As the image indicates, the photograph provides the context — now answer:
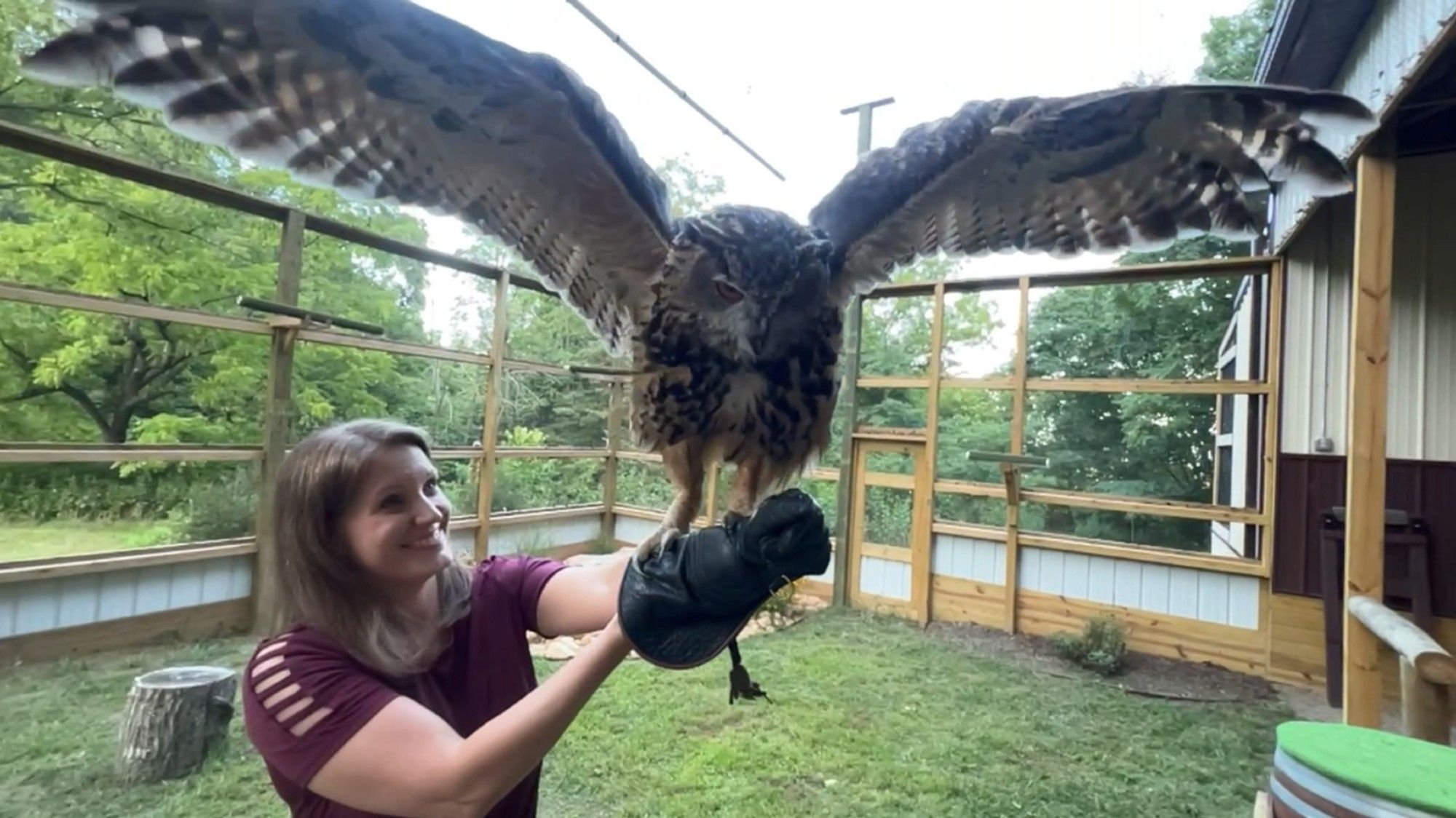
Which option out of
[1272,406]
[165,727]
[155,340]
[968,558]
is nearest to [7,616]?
[165,727]

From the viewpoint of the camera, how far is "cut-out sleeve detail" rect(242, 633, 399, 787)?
864mm

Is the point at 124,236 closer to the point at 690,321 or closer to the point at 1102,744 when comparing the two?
the point at 690,321

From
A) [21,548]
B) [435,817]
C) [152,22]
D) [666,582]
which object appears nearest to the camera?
[435,817]

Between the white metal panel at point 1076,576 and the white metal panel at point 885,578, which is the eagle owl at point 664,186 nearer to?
the white metal panel at point 1076,576

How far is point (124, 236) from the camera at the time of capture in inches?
154

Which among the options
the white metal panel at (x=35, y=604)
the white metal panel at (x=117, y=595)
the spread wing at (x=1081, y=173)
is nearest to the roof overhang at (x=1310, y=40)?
the spread wing at (x=1081, y=173)

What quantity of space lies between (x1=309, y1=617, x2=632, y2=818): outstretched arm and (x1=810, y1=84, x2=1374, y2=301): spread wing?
1.31 m

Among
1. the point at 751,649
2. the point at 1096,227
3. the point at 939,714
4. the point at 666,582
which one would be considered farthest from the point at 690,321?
the point at 751,649

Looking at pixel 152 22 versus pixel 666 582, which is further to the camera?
pixel 152 22

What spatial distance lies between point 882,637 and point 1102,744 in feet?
5.60

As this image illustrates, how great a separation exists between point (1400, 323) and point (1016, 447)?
6.85 ft

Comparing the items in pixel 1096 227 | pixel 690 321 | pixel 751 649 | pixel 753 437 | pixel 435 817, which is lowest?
pixel 751 649

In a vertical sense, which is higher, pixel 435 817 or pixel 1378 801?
pixel 435 817

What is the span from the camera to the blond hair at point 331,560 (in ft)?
3.25
